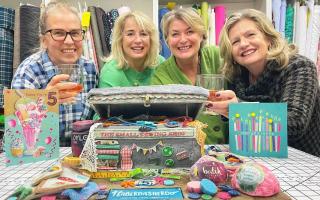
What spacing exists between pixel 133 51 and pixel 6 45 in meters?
0.71

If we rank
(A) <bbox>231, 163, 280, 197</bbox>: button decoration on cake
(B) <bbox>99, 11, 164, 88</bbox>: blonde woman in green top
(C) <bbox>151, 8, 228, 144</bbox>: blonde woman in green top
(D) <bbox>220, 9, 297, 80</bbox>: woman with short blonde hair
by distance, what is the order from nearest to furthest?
(A) <bbox>231, 163, 280, 197</bbox>: button decoration on cake → (D) <bbox>220, 9, 297, 80</bbox>: woman with short blonde hair → (C) <bbox>151, 8, 228, 144</bbox>: blonde woman in green top → (B) <bbox>99, 11, 164, 88</bbox>: blonde woman in green top

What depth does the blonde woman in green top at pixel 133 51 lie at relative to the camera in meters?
1.68

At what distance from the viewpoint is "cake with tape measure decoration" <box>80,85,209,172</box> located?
71 cm

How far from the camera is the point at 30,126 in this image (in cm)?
88

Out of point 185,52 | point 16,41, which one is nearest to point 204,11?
point 185,52

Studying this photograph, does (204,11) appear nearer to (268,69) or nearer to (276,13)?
(276,13)

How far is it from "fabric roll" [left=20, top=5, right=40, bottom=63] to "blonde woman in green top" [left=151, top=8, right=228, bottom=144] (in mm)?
739

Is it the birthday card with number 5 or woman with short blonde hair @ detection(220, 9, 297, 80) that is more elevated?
woman with short blonde hair @ detection(220, 9, 297, 80)

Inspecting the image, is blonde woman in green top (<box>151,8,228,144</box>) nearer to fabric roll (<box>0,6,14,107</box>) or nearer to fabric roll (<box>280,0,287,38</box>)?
fabric roll (<box>280,0,287,38</box>)

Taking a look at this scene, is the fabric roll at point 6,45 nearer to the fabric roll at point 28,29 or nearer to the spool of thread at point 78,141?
the fabric roll at point 28,29

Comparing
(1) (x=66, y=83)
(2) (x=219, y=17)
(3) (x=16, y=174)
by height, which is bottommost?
(3) (x=16, y=174)

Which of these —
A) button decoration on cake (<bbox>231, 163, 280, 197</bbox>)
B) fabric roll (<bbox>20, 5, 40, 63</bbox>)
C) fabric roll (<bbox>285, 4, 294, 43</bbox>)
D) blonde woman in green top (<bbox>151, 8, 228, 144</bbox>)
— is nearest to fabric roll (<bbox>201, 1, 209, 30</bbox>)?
blonde woman in green top (<bbox>151, 8, 228, 144</bbox>)

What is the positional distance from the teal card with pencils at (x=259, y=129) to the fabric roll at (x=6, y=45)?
1.34m

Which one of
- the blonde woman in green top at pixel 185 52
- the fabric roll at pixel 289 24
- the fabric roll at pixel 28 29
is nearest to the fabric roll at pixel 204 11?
the blonde woman in green top at pixel 185 52
